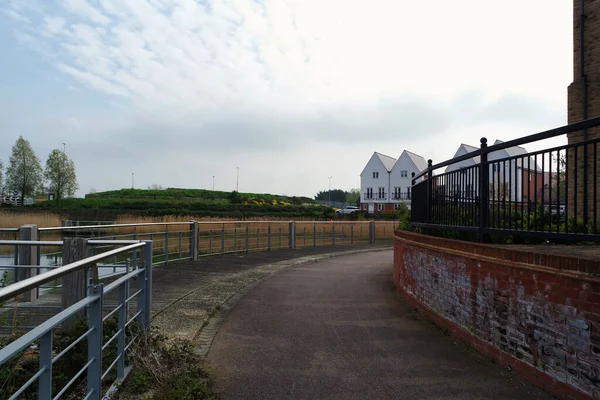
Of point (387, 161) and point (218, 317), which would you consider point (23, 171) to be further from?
point (218, 317)

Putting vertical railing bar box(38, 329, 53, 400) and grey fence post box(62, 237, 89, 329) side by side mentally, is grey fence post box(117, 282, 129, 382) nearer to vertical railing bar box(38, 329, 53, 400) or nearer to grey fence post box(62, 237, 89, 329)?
grey fence post box(62, 237, 89, 329)

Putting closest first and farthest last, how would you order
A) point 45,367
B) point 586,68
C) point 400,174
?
point 45,367 → point 586,68 → point 400,174

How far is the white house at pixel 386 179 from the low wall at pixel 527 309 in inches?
2509

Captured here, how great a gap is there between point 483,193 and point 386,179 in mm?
68135

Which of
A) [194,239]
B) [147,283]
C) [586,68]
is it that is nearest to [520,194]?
Result: [147,283]

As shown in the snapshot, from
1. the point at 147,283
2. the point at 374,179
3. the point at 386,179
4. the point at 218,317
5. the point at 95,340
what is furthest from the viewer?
the point at 374,179

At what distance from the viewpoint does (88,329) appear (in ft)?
11.5

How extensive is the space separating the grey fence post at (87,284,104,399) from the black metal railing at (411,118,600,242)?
12.2 ft

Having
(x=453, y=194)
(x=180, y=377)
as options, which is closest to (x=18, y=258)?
(x=180, y=377)

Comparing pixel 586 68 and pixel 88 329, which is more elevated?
pixel 586 68

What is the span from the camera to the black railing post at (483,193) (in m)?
5.31

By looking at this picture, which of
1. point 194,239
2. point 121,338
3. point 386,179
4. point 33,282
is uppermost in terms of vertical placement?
point 386,179

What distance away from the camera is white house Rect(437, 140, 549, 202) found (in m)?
4.86

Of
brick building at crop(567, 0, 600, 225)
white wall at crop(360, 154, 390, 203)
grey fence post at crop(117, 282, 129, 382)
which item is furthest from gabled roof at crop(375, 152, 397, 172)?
grey fence post at crop(117, 282, 129, 382)
